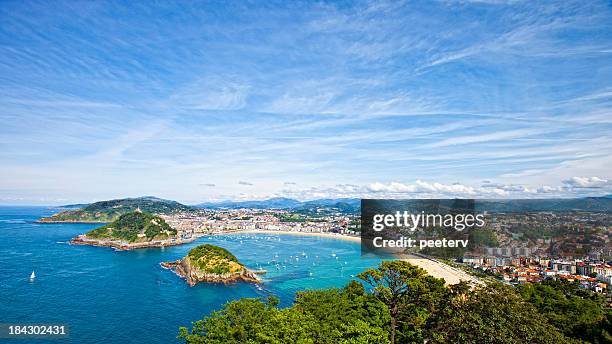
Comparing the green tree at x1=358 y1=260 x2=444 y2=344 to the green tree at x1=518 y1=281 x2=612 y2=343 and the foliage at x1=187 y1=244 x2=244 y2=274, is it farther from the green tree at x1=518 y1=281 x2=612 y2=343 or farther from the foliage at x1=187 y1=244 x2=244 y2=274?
the foliage at x1=187 y1=244 x2=244 y2=274

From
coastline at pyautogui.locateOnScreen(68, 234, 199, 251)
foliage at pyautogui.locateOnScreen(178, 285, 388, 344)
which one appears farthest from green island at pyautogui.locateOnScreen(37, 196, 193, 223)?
foliage at pyautogui.locateOnScreen(178, 285, 388, 344)

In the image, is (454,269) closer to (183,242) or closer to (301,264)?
(301,264)

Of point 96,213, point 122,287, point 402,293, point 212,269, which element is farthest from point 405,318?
point 96,213

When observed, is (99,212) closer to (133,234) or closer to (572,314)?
(133,234)

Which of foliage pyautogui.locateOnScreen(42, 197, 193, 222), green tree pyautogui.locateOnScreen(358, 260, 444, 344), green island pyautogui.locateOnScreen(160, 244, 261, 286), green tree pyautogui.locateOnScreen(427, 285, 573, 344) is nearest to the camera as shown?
green tree pyautogui.locateOnScreen(427, 285, 573, 344)

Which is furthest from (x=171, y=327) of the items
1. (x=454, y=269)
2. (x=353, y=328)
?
(x=454, y=269)
